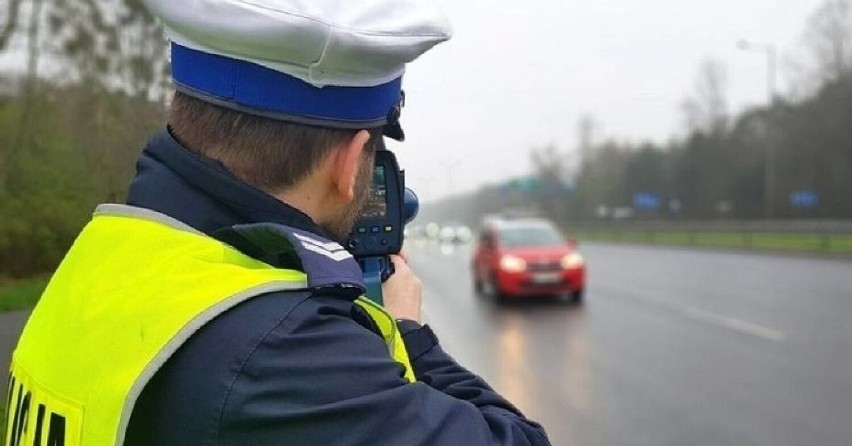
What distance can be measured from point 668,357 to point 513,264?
606 centimetres

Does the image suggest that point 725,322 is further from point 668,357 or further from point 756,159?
point 756,159

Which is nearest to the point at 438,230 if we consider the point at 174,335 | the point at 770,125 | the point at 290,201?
the point at 290,201

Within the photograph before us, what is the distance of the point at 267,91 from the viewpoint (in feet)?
3.73

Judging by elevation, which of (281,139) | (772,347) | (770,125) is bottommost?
(772,347)

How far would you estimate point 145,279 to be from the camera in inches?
42.3

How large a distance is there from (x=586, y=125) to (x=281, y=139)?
10.4 meters

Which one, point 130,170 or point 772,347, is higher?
point 130,170

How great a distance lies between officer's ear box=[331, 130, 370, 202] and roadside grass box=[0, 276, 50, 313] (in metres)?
0.67

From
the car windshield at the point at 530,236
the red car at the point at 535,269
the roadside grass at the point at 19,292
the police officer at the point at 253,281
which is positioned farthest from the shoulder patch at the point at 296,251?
the car windshield at the point at 530,236

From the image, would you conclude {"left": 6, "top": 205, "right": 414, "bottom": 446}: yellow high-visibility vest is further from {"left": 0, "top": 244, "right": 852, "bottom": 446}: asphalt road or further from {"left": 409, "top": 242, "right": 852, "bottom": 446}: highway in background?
{"left": 409, "top": 242, "right": 852, "bottom": 446}: highway in background

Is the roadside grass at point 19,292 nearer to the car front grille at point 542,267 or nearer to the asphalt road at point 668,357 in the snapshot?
the asphalt road at point 668,357

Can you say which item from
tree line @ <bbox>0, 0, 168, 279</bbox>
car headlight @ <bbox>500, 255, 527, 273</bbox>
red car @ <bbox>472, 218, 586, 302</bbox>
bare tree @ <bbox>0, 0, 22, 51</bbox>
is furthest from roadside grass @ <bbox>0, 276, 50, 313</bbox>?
car headlight @ <bbox>500, 255, 527, 273</bbox>

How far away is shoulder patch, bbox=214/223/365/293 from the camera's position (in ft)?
3.56

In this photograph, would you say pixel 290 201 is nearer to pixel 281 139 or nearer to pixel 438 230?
pixel 281 139
